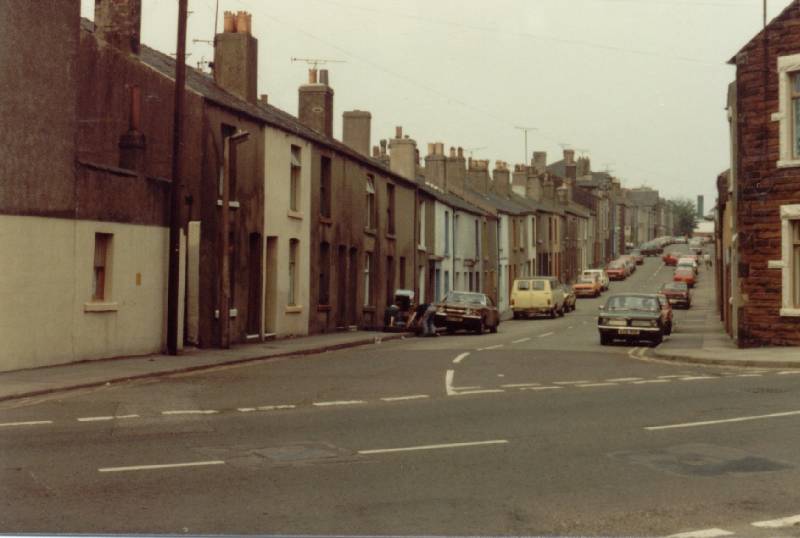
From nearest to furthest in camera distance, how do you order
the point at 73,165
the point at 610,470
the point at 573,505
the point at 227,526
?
the point at 227,526 → the point at 573,505 → the point at 610,470 → the point at 73,165

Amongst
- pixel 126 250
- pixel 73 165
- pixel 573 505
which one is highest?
pixel 73 165

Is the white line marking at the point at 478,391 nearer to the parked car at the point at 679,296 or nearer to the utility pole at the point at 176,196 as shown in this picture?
the utility pole at the point at 176,196

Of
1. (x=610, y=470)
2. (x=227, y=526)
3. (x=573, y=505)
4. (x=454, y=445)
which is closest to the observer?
(x=227, y=526)

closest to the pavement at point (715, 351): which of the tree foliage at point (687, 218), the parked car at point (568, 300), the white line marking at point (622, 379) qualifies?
the white line marking at point (622, 379)

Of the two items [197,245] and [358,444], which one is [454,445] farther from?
[197,245]

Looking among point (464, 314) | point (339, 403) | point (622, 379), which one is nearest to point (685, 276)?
point (464, 314)

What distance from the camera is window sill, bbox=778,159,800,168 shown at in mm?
25328

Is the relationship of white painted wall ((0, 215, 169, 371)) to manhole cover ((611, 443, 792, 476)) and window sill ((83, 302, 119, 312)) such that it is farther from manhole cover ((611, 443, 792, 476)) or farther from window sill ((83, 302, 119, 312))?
manhole cover ((611, 443, 792, 476))

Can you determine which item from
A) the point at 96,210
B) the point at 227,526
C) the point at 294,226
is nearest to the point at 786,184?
the point at 294,226

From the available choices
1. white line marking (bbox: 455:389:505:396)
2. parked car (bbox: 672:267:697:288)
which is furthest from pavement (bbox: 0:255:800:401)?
parked car (bbox: 672:267:697:288)

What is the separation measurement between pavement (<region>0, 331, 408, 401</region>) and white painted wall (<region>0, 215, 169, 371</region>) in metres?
0.41

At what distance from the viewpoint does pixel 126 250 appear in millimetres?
21844

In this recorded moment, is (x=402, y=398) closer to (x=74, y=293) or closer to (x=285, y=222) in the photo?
(x=74, y=293)

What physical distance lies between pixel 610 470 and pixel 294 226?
23.7 metres
